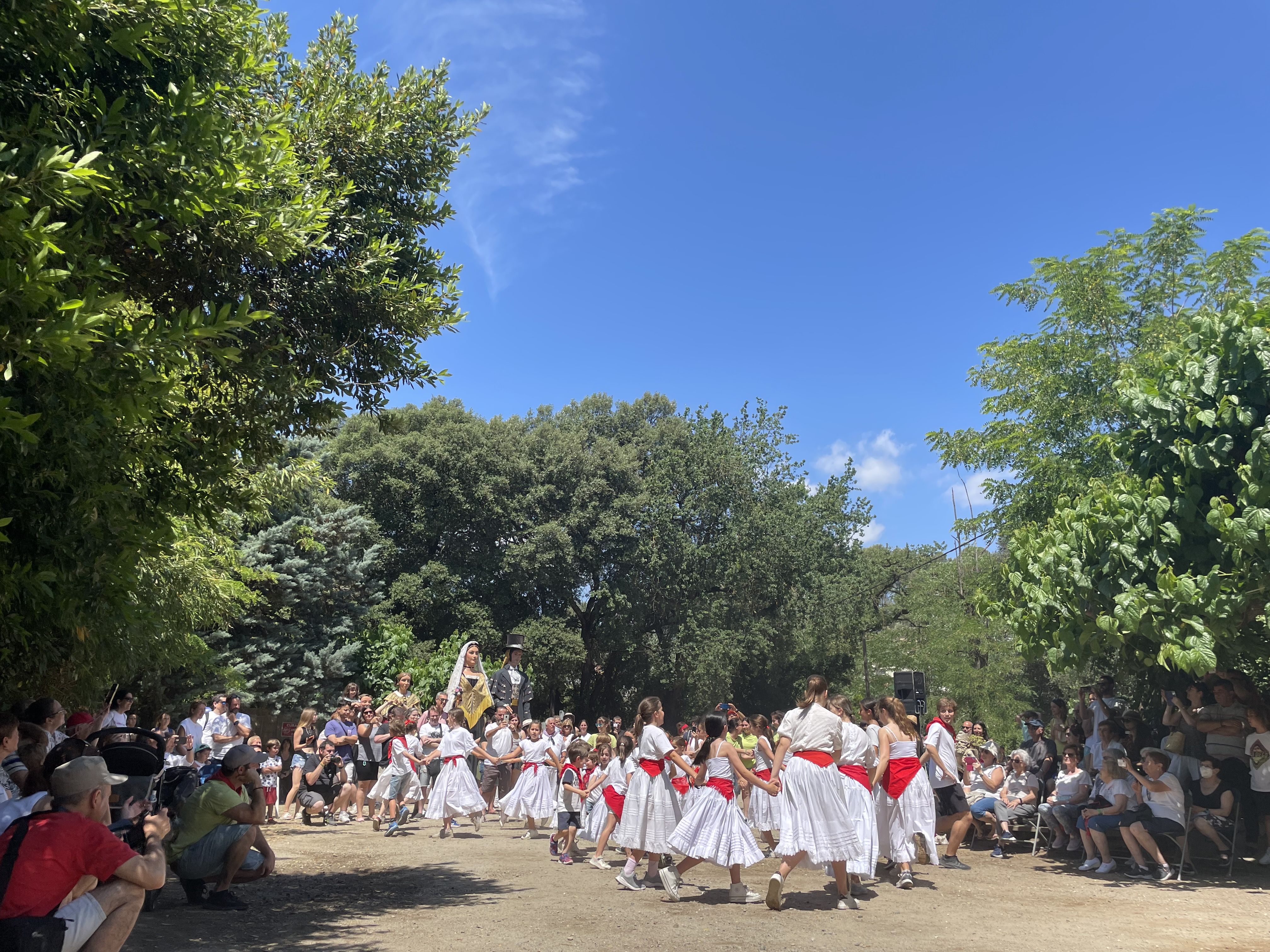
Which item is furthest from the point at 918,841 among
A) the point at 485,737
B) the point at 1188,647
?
the point at 485,737

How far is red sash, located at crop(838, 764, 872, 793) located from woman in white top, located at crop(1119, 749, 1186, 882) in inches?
143

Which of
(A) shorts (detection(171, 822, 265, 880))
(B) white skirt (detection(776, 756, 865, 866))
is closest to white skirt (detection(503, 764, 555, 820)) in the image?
(B) white skirt (detection(776, 756, 865, 866))

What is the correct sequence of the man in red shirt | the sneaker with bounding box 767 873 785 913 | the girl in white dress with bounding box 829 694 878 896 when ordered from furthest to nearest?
the girl in white dress with bounding box 829 694 878 896 < the sneaker with bounding box 767 873 785 913 < the man in red shirt

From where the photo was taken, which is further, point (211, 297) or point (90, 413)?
point (211, 297)

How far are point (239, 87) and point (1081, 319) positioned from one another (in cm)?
1691

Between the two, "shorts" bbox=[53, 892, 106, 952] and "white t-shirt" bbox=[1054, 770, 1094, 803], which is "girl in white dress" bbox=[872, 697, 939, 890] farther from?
"shorts" bbox=[53, 892, 106, 952]

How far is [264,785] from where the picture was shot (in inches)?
627

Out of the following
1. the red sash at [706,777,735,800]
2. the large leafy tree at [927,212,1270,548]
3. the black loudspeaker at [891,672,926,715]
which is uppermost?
the large leafy tree at [927,212,1270,548]

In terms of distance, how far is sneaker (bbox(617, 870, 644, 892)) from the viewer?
9.19 m

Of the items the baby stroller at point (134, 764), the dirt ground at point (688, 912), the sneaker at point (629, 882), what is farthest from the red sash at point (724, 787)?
the baby stroller at point (134, 764)

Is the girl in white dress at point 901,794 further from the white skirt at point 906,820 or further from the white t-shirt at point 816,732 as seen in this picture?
the white t-shirt at point 816,732

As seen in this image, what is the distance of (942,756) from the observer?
11781 mm

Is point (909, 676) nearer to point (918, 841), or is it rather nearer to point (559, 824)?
point (918, 841)

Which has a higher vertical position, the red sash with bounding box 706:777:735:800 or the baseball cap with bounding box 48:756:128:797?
the red sash with bounding box 706:777:735:800
